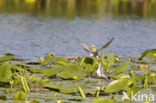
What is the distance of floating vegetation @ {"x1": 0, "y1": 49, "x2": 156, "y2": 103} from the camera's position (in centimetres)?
441

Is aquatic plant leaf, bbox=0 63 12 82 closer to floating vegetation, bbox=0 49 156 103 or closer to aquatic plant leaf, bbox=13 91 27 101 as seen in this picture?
floating vegetation, bbox=0 49 156 103

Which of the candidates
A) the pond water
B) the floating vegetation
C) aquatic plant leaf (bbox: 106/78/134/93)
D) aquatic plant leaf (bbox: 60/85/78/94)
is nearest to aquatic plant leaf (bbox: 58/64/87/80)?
the floating vegetation

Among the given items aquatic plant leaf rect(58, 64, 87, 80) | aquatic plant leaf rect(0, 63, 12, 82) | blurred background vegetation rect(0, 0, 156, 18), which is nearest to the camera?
aquatic plant leaf rect(0, 63, 12, 82)

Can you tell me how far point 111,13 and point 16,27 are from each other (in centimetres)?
572

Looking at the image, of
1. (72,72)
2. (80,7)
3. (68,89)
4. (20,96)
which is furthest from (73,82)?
(80,7)

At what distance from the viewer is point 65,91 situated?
15.1ft

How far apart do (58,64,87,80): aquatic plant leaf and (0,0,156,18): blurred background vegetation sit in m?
9.65

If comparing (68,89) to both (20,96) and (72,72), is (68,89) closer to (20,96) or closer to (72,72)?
(20,96)

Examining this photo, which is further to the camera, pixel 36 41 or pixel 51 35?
pixel 51 35

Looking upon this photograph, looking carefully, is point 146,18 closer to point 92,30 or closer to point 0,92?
point 92,30

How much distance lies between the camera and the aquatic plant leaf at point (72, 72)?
5332mm

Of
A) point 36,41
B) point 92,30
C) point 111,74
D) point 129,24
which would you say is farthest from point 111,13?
point 111,74

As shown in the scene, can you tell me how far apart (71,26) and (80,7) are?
6.20 m

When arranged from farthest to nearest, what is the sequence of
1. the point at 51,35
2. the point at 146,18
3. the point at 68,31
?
1. the point at 146,18
2. the point at 68,31
3. the point at 51,35
